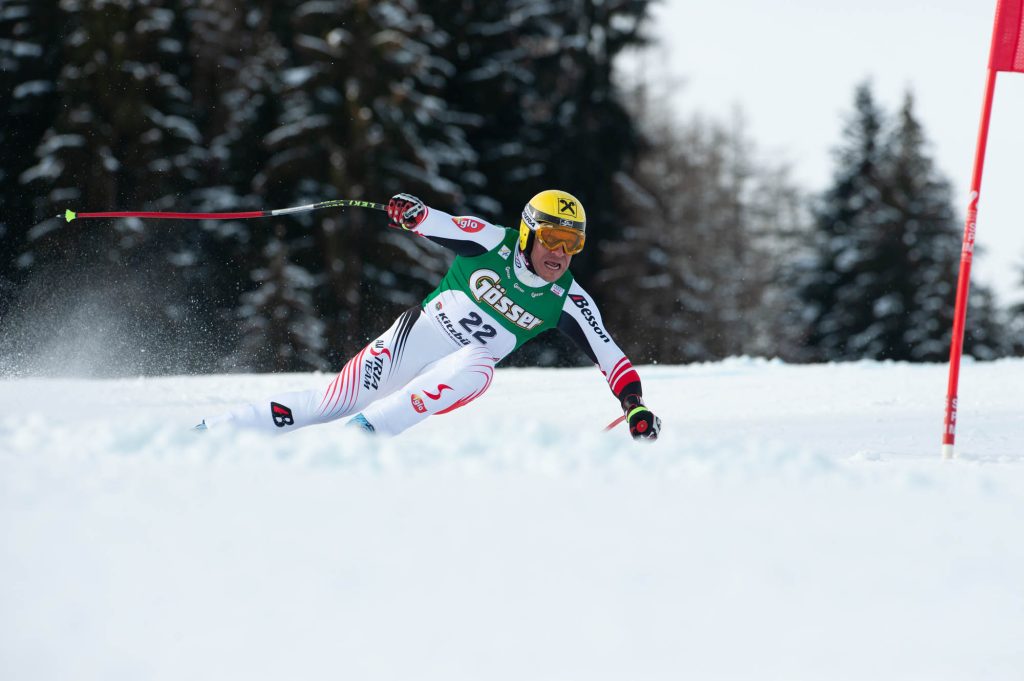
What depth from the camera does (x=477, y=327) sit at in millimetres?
6148

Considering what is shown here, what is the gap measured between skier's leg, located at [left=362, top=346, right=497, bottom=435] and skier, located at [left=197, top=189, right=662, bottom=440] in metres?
0.01

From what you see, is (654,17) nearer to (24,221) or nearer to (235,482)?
(24,221)

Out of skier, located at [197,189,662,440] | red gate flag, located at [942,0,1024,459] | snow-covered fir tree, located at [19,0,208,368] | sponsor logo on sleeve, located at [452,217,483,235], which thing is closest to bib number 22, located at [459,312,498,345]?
skier, located at [197,189,662,440]

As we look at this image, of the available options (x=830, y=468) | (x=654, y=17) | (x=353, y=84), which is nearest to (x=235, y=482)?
(x=830, y=468)

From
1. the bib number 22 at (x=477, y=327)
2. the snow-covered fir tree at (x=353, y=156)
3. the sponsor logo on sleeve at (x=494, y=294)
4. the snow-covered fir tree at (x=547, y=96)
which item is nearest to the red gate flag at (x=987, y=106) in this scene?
the sponsor logo on sleeve at (x=494, y=294)

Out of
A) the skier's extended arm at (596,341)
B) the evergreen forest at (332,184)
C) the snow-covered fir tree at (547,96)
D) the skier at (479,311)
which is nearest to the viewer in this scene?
the skier at (479,311)

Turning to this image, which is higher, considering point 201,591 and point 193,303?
point 201,591

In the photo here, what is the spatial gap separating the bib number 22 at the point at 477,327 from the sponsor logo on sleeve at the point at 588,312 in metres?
0.55

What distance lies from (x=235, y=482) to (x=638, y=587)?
1.52m

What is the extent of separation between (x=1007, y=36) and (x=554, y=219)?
8.82ft

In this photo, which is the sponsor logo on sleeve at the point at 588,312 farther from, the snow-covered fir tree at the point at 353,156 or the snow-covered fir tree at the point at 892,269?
the snow-covered fir tree at the point at 892,269

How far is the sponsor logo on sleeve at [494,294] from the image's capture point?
6156mm

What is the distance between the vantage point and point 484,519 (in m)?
3.84

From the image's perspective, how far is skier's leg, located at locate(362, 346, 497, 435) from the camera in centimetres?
562
